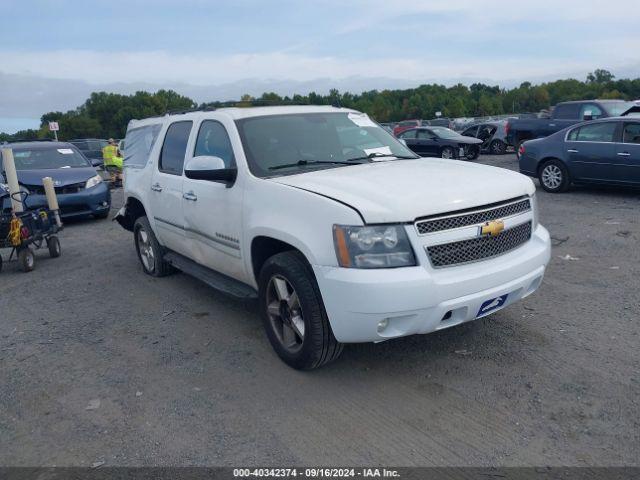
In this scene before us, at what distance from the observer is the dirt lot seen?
9.99ft

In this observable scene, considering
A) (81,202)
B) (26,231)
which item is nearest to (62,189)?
(81,202)

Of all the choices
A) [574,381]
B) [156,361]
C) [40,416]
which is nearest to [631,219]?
[574,381]

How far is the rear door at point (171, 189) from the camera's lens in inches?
211

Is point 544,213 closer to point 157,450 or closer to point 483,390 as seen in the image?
point 483,390

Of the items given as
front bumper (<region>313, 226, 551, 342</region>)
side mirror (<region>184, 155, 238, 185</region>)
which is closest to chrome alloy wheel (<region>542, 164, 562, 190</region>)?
front bumper (<region>313, 226, 551, 342</region>)

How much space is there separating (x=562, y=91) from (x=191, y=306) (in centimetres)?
9590

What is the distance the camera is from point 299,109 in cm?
510

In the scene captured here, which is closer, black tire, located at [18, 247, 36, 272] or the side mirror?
the side mirror

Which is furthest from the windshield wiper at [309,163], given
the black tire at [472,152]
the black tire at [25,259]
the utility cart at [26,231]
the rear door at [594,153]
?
the black tire at [472,152]

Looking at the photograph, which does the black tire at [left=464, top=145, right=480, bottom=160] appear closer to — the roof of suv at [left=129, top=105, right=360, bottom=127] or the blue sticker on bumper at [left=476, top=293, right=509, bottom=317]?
the roof of suv at [left=129, top=105, right=360, bottom=127]

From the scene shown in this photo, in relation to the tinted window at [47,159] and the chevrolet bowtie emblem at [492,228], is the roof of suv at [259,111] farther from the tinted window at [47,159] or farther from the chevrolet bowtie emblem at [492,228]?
the tinted window at [47,159]

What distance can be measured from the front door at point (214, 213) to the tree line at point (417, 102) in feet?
236

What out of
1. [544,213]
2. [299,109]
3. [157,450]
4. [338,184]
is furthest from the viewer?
[544,213]

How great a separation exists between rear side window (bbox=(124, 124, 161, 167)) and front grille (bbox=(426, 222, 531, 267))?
155 inches
